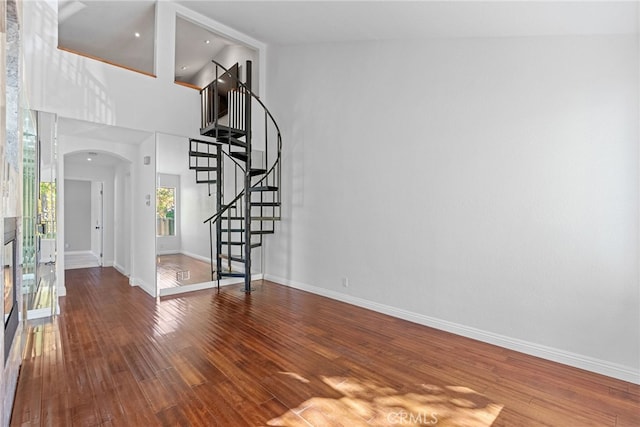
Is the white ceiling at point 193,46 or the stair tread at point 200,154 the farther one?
the white ceiling at point 193,46

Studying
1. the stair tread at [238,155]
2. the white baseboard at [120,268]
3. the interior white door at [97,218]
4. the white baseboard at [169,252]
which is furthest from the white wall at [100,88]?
the interior white door at [97,218]

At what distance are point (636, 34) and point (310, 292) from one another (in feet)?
15.1

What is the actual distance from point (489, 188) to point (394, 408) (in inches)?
90.9

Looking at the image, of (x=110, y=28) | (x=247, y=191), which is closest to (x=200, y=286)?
(x=247, y=191)

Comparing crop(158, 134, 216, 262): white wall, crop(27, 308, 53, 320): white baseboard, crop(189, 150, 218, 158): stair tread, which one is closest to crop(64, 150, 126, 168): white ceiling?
crop(158, 134, 216, 262): white wall

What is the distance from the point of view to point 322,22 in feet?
14.0

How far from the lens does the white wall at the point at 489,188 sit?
2689mm

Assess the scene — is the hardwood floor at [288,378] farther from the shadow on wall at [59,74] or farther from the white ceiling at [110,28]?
the white ceiling at [110,28]

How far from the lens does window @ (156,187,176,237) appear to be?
195 inches

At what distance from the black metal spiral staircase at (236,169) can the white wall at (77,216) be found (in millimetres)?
6515

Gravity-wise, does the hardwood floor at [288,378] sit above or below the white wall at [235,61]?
below

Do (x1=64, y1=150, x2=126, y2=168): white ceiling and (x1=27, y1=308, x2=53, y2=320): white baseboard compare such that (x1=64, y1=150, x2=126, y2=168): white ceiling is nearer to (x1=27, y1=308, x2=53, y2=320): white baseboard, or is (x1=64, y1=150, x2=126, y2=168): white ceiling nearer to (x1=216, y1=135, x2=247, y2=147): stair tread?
(x1=216, y1=135, x2=247, y2=147): stair tread

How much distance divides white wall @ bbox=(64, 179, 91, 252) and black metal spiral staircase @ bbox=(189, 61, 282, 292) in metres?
6.52

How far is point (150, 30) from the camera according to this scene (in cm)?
567
